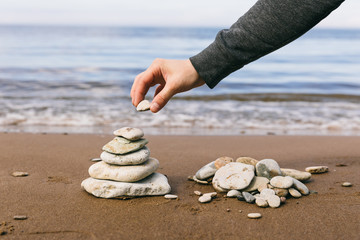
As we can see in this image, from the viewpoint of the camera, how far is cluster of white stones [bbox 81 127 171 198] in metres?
3.08

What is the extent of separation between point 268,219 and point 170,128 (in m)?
4.28

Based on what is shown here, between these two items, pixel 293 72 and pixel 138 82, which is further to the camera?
pixel 293 72

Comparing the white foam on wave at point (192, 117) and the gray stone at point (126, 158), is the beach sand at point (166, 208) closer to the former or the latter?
the gray stone at point (126, 158)

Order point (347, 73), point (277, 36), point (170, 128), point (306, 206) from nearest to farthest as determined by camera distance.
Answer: point (277, 36) < point (306, 206) < point (170, 128) < point (347, 73)

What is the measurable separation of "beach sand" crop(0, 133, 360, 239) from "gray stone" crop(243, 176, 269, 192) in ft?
0.62

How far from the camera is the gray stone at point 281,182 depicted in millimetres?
3111

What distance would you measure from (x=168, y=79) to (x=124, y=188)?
990 mm

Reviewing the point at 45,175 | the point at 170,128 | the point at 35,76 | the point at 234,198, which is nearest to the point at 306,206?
the point at 234,198

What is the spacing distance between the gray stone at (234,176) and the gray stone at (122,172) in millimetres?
560

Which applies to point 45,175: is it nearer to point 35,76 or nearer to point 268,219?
point 268,219

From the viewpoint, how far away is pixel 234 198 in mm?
3105

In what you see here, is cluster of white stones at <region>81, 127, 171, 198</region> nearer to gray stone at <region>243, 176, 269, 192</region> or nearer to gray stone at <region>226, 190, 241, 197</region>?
gray stone at <region>226, 190, 241, 197</region>

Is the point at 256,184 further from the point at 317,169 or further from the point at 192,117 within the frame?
the point at 192,117

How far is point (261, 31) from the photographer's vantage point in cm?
210
